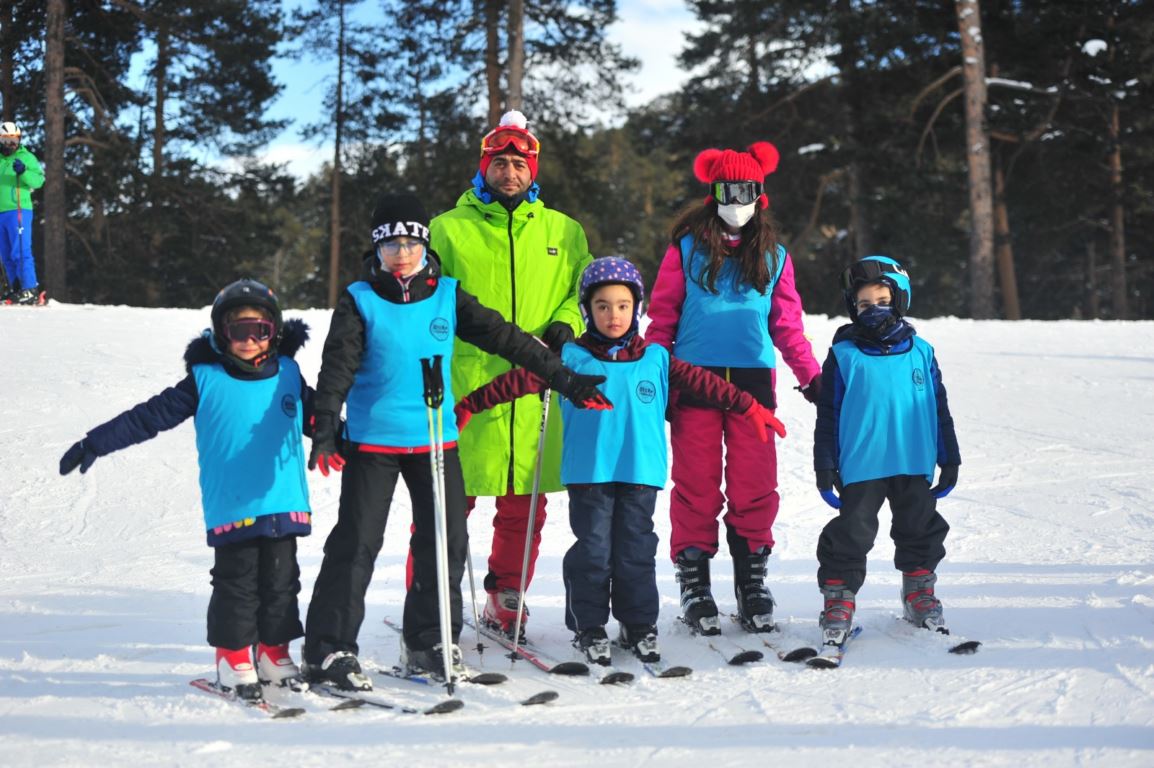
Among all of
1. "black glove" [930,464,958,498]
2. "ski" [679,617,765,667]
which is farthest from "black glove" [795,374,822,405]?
"ski" [679,617,765,667]

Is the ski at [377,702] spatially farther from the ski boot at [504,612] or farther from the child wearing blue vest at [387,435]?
the ski boot at [504,612]

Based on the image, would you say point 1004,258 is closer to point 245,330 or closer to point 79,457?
point 245,330

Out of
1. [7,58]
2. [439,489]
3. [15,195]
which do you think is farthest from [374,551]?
[7,58]

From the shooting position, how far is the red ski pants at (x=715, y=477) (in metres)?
4.64

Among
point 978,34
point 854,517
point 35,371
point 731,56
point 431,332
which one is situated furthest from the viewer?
point 731,56

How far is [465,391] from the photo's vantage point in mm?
4609

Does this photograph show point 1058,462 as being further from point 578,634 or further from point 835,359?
point 578,634

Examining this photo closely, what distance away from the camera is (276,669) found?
3.91m

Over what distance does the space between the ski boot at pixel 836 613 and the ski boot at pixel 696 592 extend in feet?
1.42

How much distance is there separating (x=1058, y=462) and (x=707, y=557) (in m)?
3.87

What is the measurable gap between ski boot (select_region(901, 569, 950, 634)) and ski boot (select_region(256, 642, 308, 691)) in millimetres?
2299

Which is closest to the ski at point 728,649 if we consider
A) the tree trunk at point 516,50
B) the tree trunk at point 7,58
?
the tree trunk at point 516,50

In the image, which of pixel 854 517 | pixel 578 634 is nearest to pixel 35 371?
pixel 578 634

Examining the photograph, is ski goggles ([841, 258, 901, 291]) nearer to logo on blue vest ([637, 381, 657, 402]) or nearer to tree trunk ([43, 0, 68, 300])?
logo on blue vest ([637, 381, 657, 402])
